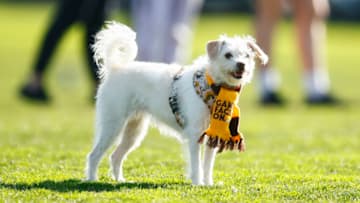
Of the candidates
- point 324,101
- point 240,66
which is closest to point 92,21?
point 324,101

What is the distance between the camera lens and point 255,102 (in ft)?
54.9

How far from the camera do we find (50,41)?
15266 millimetres

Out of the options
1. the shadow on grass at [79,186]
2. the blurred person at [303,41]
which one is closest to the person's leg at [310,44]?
the blurred person at [303,41]

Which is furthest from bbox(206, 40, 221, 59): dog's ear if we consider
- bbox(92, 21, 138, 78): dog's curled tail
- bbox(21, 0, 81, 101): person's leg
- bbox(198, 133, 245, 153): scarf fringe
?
bbox(21, 0, 81, 101): person's leg

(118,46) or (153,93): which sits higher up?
(118,46)

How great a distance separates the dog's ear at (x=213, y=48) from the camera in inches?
307

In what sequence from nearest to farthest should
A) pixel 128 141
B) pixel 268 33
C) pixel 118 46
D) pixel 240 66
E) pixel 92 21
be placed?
pixel 240 66, pixel 118 46, pixel 128 141, pixel 92 21, pixel 268 33

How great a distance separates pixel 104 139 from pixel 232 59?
3.85 feet

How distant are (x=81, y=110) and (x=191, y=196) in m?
8.03

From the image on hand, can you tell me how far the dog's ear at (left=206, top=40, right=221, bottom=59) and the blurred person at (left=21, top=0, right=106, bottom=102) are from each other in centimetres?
746

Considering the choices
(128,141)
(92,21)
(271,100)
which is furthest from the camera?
(271,100)

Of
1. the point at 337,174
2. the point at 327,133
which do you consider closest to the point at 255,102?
the point at 327,133

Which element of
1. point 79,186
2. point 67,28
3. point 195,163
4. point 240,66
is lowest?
point 79,186

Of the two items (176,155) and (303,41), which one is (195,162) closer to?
(176,155)
